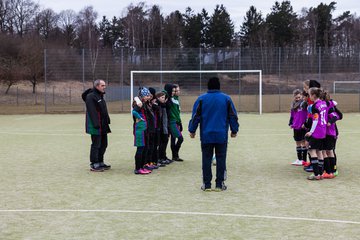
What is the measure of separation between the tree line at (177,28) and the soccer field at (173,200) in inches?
2310

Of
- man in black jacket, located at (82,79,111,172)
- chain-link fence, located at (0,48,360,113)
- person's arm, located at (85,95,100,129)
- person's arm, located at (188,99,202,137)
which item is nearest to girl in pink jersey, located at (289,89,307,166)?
person's arm, located at (188,99,202,137)

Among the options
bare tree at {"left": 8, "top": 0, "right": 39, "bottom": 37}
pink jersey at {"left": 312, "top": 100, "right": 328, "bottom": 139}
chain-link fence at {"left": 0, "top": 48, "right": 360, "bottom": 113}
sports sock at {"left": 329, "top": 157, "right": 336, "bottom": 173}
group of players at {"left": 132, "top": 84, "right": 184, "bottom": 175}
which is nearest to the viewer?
pink jersey at {"left": 312, "top": 100, "right": 328, "bottom": 139}

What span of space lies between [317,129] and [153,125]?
2.91 m

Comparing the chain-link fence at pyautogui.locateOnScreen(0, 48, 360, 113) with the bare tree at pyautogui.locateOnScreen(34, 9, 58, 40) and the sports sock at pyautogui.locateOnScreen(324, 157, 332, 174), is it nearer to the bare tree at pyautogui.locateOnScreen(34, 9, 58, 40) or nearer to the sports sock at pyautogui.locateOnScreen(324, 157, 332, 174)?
the sports sock at pyautogui.locateOnScreen(324, 157, 332, 174)

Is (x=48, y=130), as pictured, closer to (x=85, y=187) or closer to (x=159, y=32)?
(x=85, y=187)

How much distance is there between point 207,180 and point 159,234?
2244 millimetres

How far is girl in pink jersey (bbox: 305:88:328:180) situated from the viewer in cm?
809

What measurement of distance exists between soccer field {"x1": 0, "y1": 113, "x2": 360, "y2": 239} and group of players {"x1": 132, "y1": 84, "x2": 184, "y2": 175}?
338 millimetres

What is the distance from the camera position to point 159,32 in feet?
246

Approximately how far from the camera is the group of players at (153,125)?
883cm

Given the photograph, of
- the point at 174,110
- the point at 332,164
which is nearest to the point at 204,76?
the point at 174,110

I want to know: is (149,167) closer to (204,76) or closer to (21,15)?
(204,76)

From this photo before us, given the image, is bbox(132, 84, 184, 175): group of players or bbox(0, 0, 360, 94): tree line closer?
bbox(132, 84, 184, 175): group of players

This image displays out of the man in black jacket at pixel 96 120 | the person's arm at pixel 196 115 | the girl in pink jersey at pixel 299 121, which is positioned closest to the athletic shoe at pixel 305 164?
the girl in pink jersey at pixel 299 121
